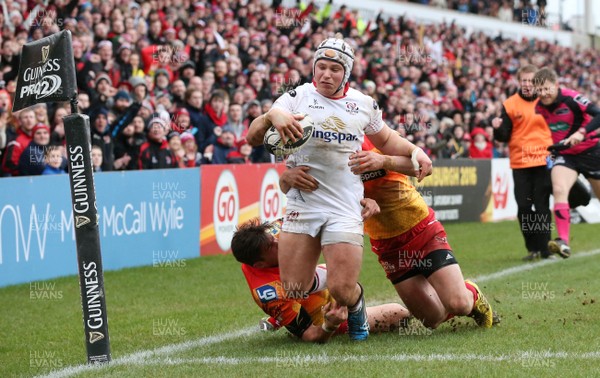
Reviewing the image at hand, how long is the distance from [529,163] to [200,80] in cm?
579

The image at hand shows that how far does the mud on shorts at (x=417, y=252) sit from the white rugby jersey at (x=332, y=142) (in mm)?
814

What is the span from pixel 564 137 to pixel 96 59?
6.95 metres

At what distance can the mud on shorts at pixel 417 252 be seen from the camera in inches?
299

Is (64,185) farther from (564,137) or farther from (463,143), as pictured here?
A: (463,143)

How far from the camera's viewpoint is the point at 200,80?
16.6 meters

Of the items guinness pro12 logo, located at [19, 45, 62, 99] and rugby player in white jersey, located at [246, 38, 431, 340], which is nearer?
guinness pro12 logo, located at [19, 45, 62, 99]

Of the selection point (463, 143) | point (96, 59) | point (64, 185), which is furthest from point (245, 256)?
point (463, 143)

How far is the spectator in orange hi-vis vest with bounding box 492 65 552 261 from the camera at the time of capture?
13.3 metres

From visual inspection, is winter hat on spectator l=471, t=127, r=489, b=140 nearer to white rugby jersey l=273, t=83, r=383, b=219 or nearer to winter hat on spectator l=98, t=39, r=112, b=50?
winter hat on spectator l=98, t=39, r=112, b=50

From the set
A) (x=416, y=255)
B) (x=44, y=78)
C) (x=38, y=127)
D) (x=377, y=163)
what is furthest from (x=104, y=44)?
(x=377, y=163)

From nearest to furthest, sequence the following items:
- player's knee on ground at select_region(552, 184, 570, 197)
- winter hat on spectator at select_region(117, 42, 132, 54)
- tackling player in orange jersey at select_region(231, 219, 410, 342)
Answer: tackling player in orange jersey at select_region(231, 219, 410, 342)
player's knee on ground at select_region(552, 184, 570, 197)
winter hat on spectator at select_region(117, 42, 132, 54)

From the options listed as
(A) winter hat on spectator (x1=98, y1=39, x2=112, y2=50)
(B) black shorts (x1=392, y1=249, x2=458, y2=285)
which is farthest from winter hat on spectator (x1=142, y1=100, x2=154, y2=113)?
(B) black shorts (x1=392, y1=249, x2=458, y2=285)

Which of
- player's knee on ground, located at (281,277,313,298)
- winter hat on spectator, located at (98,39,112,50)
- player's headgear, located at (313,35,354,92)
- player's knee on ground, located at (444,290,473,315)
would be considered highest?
player's headgear, located at (313,35,354,92)

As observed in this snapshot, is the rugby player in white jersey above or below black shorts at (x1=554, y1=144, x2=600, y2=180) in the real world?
above
